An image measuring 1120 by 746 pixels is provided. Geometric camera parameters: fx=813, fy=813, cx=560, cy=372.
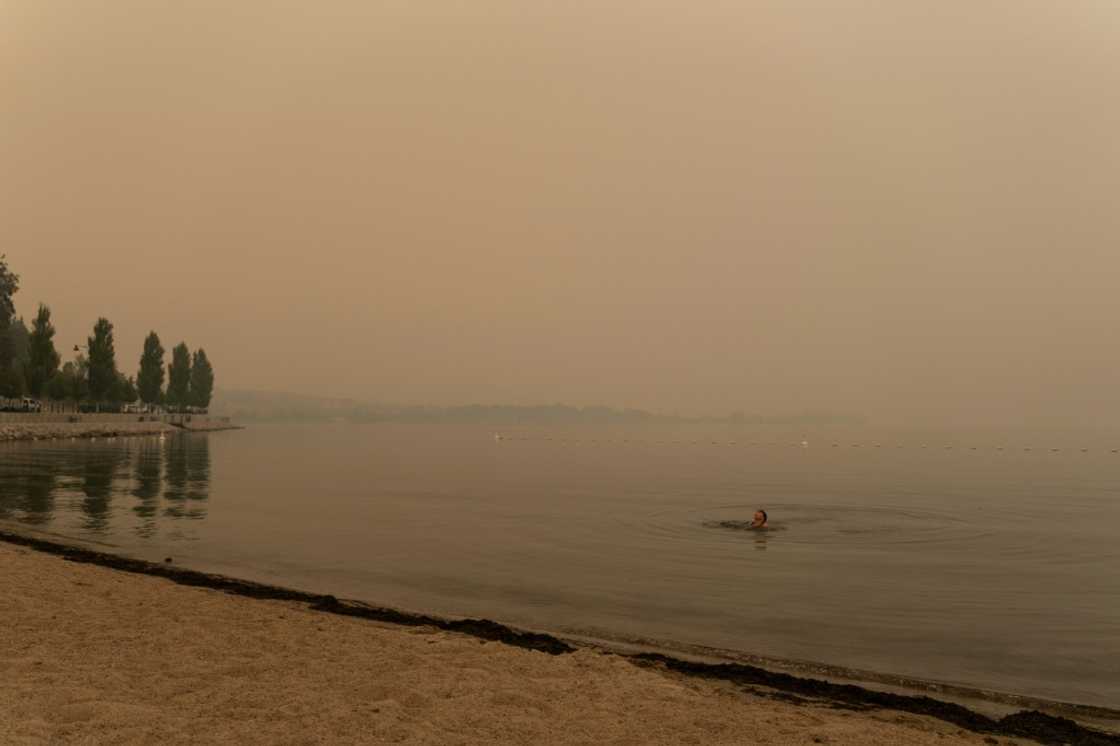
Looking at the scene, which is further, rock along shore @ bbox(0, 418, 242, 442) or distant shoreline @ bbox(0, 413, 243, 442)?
distant shoreline @ bbox(0, 413, 243, 442)

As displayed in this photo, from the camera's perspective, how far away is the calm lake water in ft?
61.2

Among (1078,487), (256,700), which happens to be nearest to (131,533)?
(256,700)

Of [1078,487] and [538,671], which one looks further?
[1078,487]

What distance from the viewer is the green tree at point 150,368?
183250 millimetres

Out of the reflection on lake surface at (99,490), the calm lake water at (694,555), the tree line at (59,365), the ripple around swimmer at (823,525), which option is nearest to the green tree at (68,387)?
the tree line at (59,365)

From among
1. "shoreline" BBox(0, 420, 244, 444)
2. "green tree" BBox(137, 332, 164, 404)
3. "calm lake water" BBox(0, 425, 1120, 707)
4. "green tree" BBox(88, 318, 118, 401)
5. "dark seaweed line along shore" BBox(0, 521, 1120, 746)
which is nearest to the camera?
"dark seaweed line along shore" BBox(0, 521, 1120, 746)

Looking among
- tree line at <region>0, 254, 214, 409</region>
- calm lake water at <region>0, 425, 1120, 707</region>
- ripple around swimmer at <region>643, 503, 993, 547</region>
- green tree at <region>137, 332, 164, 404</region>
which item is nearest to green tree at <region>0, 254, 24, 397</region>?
tree line at <region>0, 254, 214, 409</region>

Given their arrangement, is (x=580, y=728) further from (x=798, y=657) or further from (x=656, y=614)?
(x=656, y=614)

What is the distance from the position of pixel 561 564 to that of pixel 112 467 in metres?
54.2

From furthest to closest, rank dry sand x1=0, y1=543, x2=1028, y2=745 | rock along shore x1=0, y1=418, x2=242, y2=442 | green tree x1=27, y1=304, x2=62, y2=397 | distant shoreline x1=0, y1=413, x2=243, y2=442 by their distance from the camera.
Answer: green tree x1=27, y1=304, x2=62, y2=397, distant shoreline x1=0, y1=413, x2=243, y2=442, rock along shore x1=0, y1=418, x2=242, y2=442, dry sand x1=0, y1=543, x2=1028, y2=745

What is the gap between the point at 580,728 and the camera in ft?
34.6

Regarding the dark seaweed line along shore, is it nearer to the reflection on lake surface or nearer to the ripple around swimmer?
the reflection on lake surface

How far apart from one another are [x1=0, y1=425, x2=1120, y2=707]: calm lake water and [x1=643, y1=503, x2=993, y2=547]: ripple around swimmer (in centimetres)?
25

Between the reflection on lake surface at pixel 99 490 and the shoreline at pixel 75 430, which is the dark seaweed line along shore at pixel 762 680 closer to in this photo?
the reflection on lake surface at pixel 99 490
